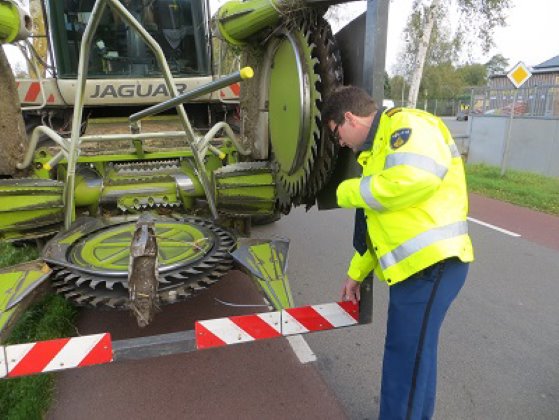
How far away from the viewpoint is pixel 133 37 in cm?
504

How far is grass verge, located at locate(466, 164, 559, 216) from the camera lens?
795 centimetres

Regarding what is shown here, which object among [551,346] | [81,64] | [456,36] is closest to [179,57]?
[81,64]

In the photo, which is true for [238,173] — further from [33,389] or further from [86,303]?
[33,389]

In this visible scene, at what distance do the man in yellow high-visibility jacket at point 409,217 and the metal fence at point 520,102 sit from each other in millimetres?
10015

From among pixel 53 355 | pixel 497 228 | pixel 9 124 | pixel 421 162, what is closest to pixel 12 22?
pixel 9 124

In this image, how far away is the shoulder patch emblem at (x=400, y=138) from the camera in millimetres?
1862

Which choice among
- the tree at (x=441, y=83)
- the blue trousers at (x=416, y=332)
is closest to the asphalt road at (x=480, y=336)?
the blue trousers at (x=416, y=332)

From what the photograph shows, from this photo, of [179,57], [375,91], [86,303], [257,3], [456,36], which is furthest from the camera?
[456,36]

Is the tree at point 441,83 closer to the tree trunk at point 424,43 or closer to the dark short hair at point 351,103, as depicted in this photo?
the tree trunk at point 424,43

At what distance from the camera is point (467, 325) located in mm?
3691

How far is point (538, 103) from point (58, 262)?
42.9 ft

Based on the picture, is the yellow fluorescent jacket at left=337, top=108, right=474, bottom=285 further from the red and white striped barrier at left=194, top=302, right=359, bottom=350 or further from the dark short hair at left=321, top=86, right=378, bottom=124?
the red and white striped barrier at left=194, top=302, right=359, bottom=350

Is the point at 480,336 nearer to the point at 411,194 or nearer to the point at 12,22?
the point at 411,194

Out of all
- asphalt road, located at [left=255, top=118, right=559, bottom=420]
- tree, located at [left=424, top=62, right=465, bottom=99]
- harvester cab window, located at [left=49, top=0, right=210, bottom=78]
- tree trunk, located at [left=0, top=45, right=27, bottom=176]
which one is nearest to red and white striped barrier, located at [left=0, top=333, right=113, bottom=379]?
asphalt road, located at [left=255, top=118, right=559, bottom=420]
